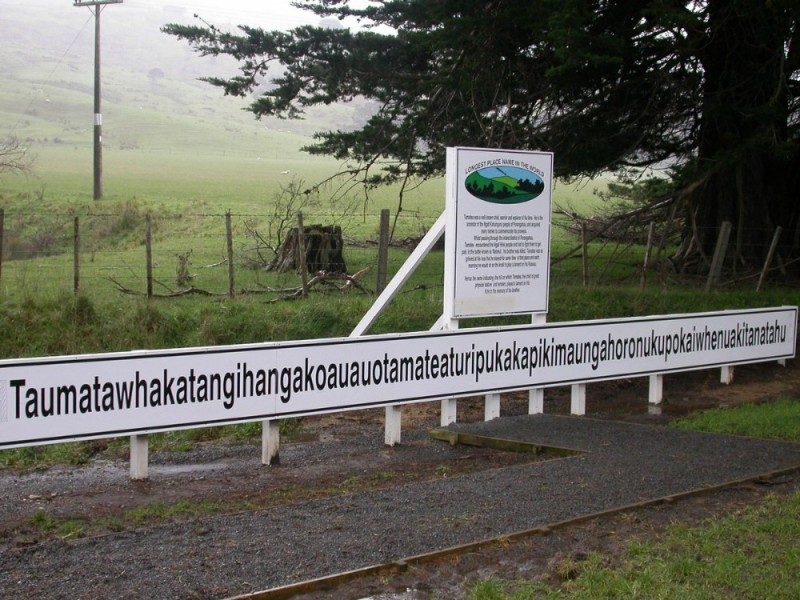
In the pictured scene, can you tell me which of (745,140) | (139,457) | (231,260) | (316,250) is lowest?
(139,457)

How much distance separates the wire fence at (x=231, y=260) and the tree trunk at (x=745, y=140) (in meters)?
0.96

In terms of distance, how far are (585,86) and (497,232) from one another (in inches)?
297

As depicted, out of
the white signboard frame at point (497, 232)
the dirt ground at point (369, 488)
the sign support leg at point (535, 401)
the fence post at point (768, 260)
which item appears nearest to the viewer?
the dirt ground at point (369, 488)

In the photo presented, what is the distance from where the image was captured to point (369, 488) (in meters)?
8.87

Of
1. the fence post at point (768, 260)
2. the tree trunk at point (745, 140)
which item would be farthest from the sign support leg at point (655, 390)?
the fence post at point (768, 260)

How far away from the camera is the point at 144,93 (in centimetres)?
18238

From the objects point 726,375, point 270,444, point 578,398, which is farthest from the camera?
point 726,375

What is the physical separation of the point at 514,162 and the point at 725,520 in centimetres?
607

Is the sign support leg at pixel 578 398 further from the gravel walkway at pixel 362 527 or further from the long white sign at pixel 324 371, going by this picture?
the gravel walkway at pixel 362 527

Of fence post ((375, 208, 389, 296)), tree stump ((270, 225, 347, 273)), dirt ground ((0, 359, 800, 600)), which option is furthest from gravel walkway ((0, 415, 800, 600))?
tree stump ((270, 225, 347, 273))

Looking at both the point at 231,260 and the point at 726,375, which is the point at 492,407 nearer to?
the point at 726,375

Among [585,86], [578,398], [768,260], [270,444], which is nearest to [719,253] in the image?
[768,260]

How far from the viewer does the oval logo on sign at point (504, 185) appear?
1189 centimetres

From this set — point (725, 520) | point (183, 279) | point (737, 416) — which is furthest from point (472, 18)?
point (725, 520)
